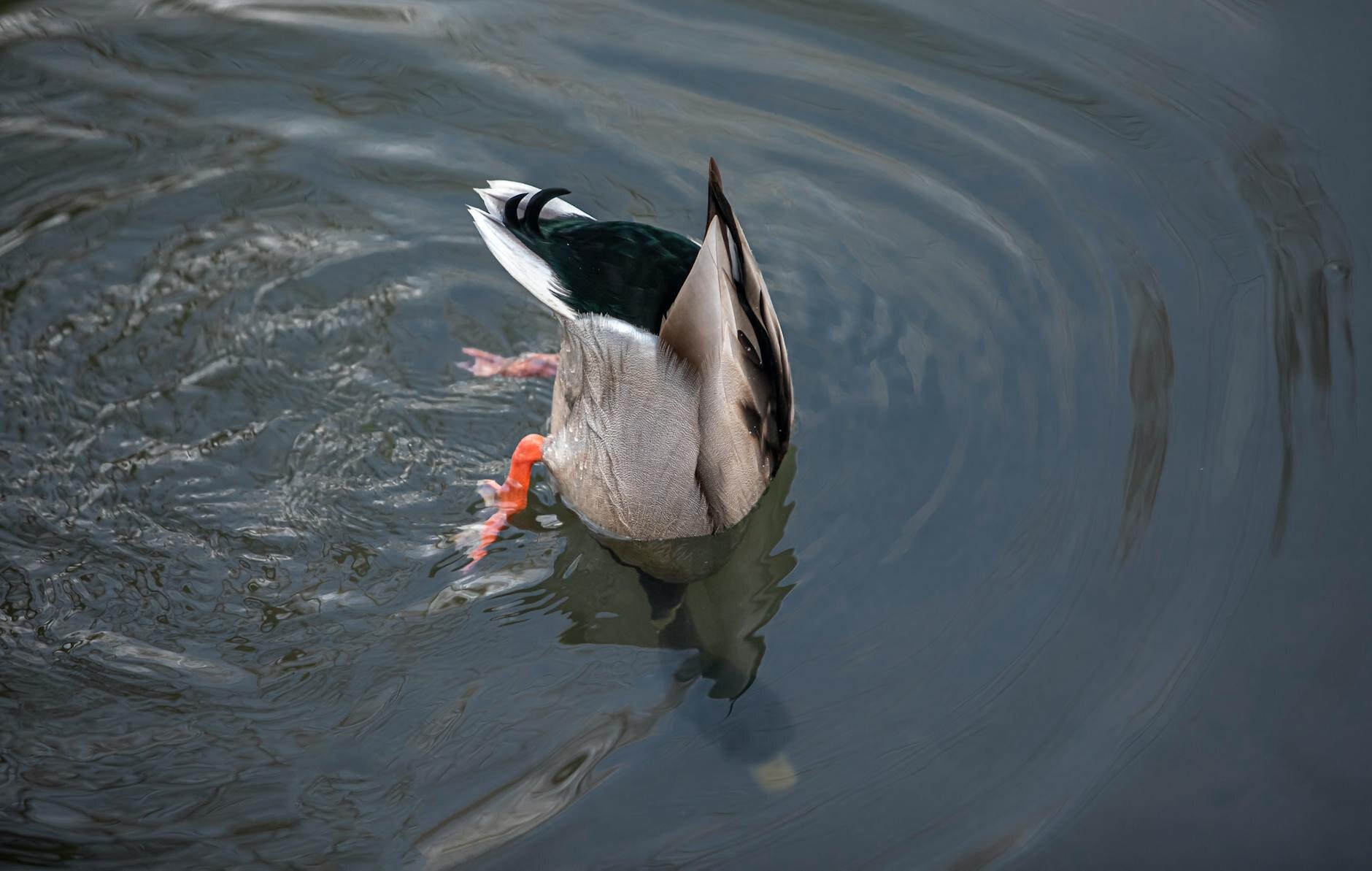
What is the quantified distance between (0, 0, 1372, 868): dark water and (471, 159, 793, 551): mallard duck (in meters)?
0.34

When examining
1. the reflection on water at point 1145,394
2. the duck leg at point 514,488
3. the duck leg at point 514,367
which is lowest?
the duck leg at point 514,488

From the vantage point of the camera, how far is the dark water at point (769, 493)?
3170 millimetres

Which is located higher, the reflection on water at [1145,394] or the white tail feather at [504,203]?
the white tail feather at [504,203]

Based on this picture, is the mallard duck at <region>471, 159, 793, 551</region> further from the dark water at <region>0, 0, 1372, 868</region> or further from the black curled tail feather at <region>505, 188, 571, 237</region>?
the dark water at <region>0, 0, 1372, 868</region>

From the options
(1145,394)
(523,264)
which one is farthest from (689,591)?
(1145,394)

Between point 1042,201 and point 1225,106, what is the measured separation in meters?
1.00

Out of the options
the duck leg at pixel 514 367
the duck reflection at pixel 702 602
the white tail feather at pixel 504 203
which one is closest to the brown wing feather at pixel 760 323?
the duck reflection at pixel 702 602

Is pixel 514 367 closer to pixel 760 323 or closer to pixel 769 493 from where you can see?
pixel 769 493

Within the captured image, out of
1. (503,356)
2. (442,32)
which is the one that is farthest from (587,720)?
(442,32)

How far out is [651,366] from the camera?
10.9 feet

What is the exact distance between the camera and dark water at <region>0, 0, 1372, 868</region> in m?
3.17

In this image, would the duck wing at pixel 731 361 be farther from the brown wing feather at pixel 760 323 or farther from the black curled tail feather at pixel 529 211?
the black curled tail feather at pixel 529 211

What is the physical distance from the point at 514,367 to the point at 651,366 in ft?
3.36

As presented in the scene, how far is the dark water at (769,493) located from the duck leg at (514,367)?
118 millimetres
